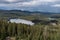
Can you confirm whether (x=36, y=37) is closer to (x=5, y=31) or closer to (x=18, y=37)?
(x=18, y=37)

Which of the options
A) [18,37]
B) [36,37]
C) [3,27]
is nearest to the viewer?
[36,37]

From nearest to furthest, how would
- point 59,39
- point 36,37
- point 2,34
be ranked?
point 59,39 < point 36,37 < point 2,34

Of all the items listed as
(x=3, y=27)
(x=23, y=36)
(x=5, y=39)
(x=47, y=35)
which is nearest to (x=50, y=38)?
(x=47, y=35)

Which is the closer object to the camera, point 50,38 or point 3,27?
point 50,38

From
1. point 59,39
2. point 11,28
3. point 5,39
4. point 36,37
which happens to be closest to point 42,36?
point 36,37

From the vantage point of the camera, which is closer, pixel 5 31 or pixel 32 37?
pixel 32 37

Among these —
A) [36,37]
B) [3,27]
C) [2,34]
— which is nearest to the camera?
[36,37]

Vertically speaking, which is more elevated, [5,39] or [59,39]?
[59,39]

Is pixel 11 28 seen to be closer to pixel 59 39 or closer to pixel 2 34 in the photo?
pixel 2 34

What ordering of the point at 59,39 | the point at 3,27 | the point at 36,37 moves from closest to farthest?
the point at 59,39, the point at 36,37, the point at 3,27
